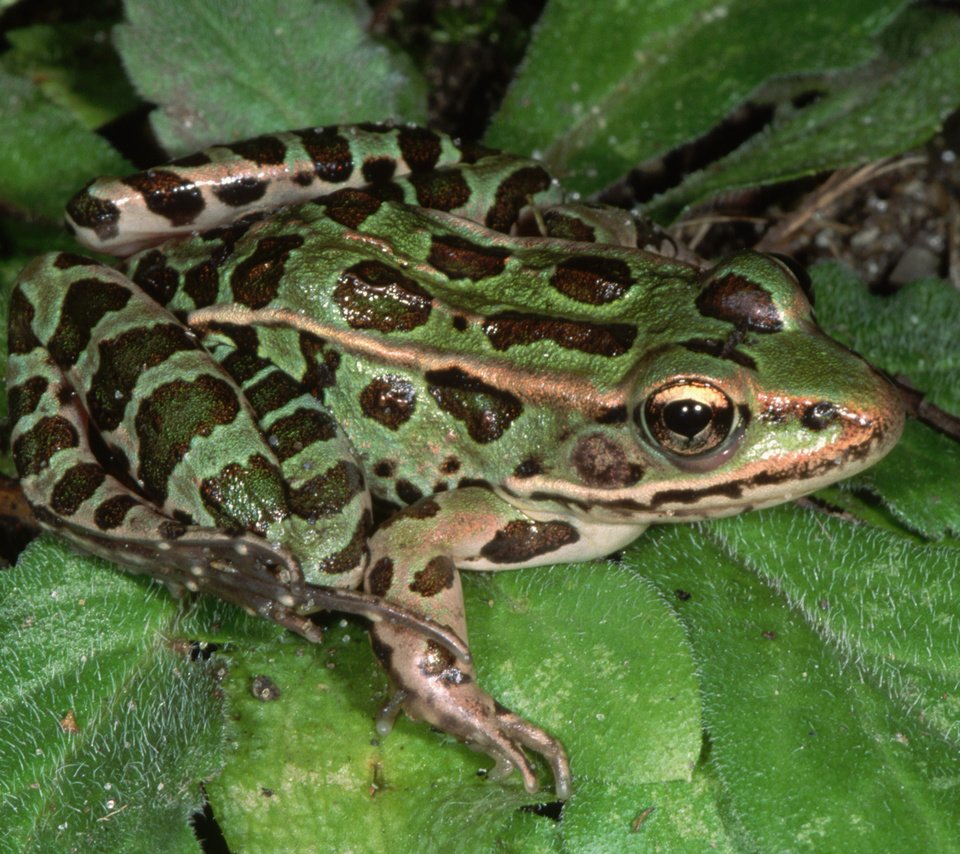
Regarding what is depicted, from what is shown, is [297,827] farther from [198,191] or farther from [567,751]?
[198,191]

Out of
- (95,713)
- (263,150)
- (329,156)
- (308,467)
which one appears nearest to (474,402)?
(308,467)

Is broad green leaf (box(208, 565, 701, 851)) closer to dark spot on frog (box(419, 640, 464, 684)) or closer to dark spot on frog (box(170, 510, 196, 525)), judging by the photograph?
dark spot on frog (box(419, 640, 464, 684))

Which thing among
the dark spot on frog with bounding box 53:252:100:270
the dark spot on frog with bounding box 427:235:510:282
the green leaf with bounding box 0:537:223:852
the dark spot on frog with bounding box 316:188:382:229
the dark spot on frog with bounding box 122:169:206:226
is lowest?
the green leaf with bounding box 0:537:223:852

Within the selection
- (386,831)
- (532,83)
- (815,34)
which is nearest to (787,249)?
(815,34)

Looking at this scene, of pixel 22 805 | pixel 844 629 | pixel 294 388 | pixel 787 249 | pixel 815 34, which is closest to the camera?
pixel 22 805

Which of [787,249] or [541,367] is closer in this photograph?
[541,367]

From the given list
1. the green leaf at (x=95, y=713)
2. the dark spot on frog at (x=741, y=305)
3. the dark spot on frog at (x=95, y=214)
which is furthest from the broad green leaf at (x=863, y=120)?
the green leaf at (x=95, y=713)

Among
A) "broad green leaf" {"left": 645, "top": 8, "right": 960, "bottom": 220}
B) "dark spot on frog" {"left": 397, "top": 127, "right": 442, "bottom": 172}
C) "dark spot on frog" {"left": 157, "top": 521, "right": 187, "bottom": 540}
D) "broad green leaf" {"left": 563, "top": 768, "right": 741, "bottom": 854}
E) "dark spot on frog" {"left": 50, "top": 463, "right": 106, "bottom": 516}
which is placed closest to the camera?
"broad green leaf" {"left": 563, "top": 768, "right": 741, "bottom": 854}

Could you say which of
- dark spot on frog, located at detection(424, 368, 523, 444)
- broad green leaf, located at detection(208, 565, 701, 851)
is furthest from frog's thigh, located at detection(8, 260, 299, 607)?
dark spot on frog, located at detection(424, 368, 523, 444)

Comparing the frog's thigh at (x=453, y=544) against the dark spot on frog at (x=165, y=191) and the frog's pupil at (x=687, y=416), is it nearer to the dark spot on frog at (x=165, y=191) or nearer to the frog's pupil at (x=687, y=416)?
the frog's pupil at (x=687, y=416)
